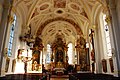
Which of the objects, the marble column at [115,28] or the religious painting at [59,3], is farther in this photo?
the religious painting at [59,3]

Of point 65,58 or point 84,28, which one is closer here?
point 84,28

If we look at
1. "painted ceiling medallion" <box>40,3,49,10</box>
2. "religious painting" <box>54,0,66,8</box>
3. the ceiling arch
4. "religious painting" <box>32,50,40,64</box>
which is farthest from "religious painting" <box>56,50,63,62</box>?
"painted ceiling medallion" <box>40,3,49,10</box>

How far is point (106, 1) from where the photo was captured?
8.84m

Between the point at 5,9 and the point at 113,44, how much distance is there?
767 cm

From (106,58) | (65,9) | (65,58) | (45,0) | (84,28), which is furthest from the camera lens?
(65,58)

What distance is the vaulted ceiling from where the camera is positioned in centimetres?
1227

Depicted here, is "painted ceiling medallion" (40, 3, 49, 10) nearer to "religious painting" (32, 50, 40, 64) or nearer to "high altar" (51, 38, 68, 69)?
"religious painting" (32, 50, 40, 64)

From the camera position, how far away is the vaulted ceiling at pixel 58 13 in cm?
1227

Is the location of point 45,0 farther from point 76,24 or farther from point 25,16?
point 76,24

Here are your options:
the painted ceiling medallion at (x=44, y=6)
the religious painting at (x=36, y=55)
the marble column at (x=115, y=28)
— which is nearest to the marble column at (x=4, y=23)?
the painted ceiling medallion at (x=44, y=6)

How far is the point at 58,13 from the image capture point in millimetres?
16922

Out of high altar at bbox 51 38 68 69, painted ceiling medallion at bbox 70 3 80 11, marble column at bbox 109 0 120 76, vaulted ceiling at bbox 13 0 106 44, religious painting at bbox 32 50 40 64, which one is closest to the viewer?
marble column at bbox 109 0 120 76

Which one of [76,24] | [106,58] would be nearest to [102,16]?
[106,58]

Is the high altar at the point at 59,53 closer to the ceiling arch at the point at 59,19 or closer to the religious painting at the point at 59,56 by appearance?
the religious painting at the point at 59,56
